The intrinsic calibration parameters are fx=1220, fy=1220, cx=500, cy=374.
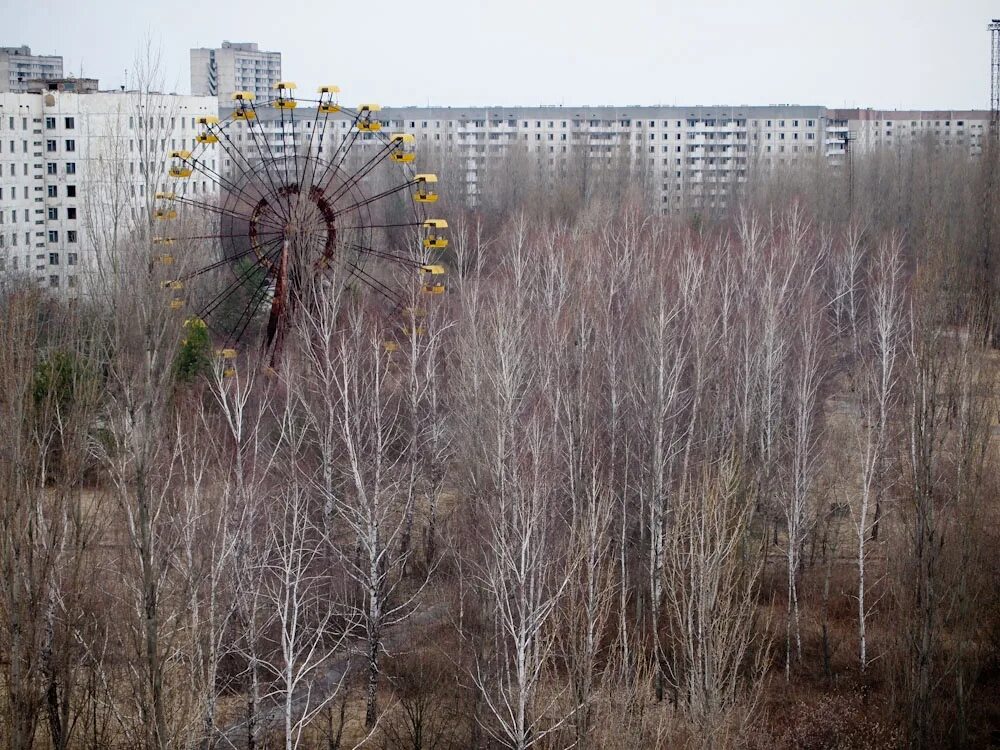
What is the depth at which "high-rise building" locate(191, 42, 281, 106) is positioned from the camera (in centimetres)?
A: 6912

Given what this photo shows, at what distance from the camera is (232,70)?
236 feet

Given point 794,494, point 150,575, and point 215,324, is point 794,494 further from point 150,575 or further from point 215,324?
point 215,324

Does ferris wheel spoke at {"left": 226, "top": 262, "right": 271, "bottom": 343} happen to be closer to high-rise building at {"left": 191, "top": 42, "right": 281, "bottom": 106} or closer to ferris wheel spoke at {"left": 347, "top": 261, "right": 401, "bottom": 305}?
ferris wheel spoke at {"left": 347, "top": 261, "right": 401, "bottom": 305}

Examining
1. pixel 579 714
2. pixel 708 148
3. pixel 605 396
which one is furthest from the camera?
pixel 708 148

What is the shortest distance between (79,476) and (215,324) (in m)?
12.5

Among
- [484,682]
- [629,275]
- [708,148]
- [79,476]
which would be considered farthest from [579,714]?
[708,148]

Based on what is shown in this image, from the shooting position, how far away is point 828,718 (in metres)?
11.9

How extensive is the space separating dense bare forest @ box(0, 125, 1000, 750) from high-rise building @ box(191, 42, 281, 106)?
5070cm

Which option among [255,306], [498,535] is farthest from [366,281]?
[498,535]

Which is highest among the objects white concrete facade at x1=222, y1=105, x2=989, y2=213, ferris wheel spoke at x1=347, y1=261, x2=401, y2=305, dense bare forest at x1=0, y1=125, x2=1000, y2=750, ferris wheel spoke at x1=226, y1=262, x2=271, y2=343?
white concrete facade at x1=222, y1=105, x2=989, y2=213

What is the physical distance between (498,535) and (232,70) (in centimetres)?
6692

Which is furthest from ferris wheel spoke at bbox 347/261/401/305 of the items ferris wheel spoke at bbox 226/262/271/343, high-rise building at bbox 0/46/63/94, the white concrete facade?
the white concrete facade

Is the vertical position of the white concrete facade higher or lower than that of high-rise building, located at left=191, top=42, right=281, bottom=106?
lower

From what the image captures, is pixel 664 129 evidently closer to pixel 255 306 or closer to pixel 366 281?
pixel 255 306
